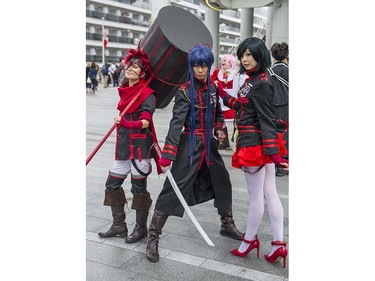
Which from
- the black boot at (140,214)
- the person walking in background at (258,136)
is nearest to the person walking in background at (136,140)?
the black boot at (140,214)

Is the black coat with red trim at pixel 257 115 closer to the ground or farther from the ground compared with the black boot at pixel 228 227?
farther from the ground

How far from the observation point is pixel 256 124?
10.0ft

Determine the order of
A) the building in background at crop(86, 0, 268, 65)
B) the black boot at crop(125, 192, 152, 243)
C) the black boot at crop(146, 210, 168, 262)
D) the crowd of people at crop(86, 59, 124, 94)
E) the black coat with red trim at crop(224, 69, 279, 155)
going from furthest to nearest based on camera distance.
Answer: the building in background at crop(86, 0, 268, 65) → the crowd of people at crop(86, 59, 124, 94) → the black boot at crop(125, 192, 152, 243) → the black boot at crop(146, 210, 168, 262) → the black coat with red trim at crop(224, 69, 279, 155)

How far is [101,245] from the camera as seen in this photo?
3.54 metres

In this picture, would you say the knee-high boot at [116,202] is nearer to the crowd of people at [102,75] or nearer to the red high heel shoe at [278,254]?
the red high heel shoe at [278,254]

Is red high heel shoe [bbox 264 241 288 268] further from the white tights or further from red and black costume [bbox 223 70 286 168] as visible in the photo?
red and black costume [bbox 223 70 286 168]

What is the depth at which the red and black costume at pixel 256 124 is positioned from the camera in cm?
296

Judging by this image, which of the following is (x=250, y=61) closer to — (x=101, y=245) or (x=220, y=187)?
(x=220, y=187)

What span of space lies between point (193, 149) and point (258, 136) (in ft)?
1.71

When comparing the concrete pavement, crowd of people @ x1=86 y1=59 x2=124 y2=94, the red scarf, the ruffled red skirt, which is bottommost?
the concrete pavement

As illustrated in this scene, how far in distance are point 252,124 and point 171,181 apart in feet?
2.48

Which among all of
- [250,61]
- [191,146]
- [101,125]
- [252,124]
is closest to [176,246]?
[191,146]

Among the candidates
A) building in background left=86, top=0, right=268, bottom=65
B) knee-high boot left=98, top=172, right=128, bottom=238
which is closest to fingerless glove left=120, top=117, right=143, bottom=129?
knee-high boot left=98, top=172, right=128, bottom=238

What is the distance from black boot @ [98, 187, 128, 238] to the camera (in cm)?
359
